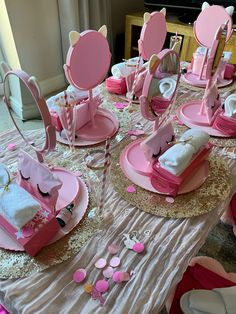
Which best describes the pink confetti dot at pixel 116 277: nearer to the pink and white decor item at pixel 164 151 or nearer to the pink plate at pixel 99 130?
the pink and white decor item at pixel 164 151

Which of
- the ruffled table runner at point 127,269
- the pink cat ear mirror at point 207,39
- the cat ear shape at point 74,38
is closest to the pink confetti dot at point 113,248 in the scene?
the ruffled table runner at point 127,269

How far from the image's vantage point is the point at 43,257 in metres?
0.65

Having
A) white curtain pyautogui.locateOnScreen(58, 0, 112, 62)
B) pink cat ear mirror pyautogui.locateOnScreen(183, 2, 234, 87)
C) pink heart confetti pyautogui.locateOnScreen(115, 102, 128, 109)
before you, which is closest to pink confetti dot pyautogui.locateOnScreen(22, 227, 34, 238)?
pink heart confetti pyautogui.locateOnScreen(115, 102, 128, 109)

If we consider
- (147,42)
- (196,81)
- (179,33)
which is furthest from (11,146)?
(179,33)

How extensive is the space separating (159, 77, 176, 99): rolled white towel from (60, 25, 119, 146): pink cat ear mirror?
0.21m

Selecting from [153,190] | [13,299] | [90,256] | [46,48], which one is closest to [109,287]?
[90,256]

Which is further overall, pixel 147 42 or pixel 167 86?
pixel 147 42

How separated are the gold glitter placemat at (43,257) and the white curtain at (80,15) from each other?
6.45 ft

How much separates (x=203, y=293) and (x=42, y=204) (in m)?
0.49

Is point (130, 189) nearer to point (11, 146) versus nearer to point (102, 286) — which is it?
point (102, 286)

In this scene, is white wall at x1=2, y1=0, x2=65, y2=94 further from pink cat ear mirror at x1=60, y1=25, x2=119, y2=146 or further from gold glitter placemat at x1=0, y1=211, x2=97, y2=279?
gold glitter placemat at x1=0, y1=211, x2=97, y2=279

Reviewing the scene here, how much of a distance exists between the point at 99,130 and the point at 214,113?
1.41 ft

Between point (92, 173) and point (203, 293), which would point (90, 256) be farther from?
point (203, 293)

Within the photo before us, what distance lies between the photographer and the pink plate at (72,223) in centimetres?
66
